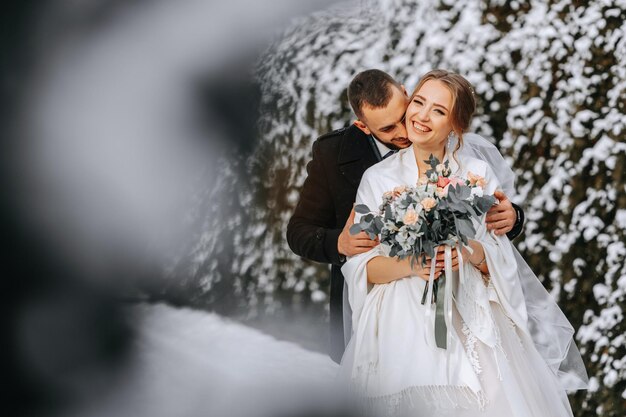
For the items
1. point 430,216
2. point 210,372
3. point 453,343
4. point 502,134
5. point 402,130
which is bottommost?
point 210,372

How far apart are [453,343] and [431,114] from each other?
478mm

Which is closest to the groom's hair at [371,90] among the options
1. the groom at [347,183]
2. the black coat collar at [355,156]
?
the groom at [347,183]

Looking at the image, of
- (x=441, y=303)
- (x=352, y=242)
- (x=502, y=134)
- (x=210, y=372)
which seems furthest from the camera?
(x=502, y=134)

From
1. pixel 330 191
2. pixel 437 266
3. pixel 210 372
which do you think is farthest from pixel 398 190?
pixel 210 372

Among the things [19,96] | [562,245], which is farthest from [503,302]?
[19,96]

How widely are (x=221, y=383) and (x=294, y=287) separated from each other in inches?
17.9

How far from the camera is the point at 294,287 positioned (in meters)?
3.33

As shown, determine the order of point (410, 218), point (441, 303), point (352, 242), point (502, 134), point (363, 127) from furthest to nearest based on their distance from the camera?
point (502, 134)
point (363, 127)
point (352, 242)
point (441, 303)
point (410, 218)

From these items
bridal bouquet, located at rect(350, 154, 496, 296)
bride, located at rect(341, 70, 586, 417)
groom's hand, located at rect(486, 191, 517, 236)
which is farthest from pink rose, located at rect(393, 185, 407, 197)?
groom's hand, located at rect(486, 191, 517, 236)

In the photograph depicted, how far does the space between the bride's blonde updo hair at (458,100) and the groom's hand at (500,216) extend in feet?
0.47

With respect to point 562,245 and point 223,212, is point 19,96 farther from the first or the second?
point 562,245

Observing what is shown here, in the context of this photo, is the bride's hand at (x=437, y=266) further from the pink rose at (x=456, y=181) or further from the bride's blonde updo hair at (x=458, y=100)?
the bride's blonde updo hair at (x=458, y=100)

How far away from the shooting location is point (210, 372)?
305 cm

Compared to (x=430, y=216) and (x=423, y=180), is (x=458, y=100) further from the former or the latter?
(x=430, y=216)
